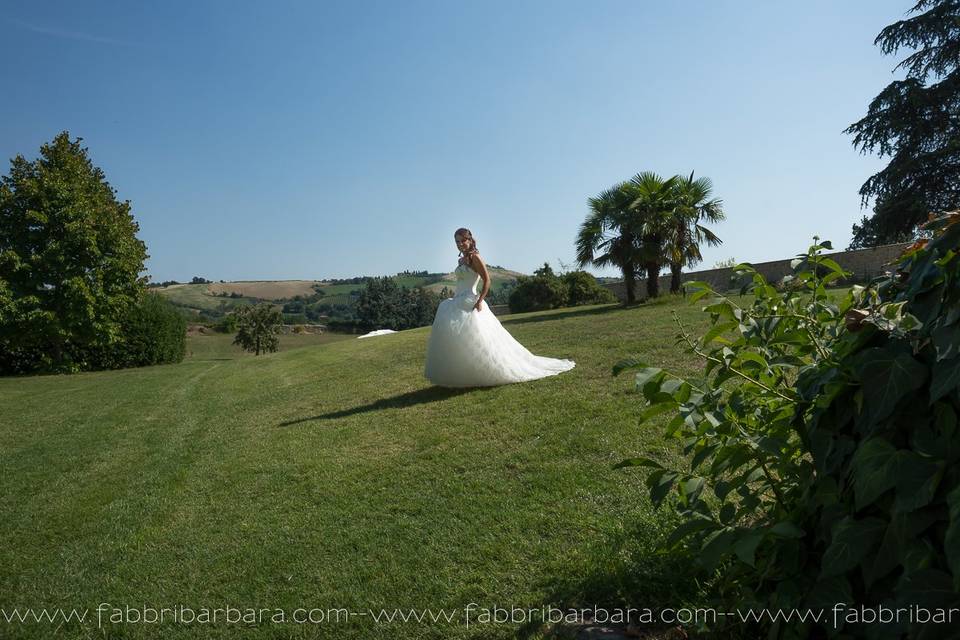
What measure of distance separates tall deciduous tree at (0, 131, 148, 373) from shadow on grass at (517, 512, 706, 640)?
92.3 feet

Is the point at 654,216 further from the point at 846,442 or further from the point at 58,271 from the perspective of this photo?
the point at 58,271

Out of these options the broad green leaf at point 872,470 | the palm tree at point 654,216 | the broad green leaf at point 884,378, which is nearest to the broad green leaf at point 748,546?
the broad green leaf at point 872,470

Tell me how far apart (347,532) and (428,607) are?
1.37 metres

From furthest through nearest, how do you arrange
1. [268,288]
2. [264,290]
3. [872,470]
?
[268,288] → [264,290] → [872,470]

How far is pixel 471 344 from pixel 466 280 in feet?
4.14

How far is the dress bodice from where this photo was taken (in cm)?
919

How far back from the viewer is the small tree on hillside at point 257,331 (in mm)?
38625

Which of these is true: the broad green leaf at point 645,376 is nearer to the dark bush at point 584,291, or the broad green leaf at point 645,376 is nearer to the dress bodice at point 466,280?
the dress bodice at point 466,280

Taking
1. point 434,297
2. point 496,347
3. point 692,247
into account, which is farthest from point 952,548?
point 434,297

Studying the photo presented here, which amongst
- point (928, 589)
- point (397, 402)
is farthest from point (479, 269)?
point (928, 589)

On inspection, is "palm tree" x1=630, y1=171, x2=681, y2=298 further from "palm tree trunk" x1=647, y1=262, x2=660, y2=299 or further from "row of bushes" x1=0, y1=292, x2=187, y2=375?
"row of bushes" x1=0, y1=292, x2=187, y2=375

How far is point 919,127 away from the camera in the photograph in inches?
923

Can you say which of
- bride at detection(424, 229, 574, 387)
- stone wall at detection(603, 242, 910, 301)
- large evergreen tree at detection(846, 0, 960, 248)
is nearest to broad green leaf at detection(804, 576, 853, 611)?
bride at detection(424, 229, 574, 387)

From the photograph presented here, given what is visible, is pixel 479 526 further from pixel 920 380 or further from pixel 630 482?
pixel 920 380
